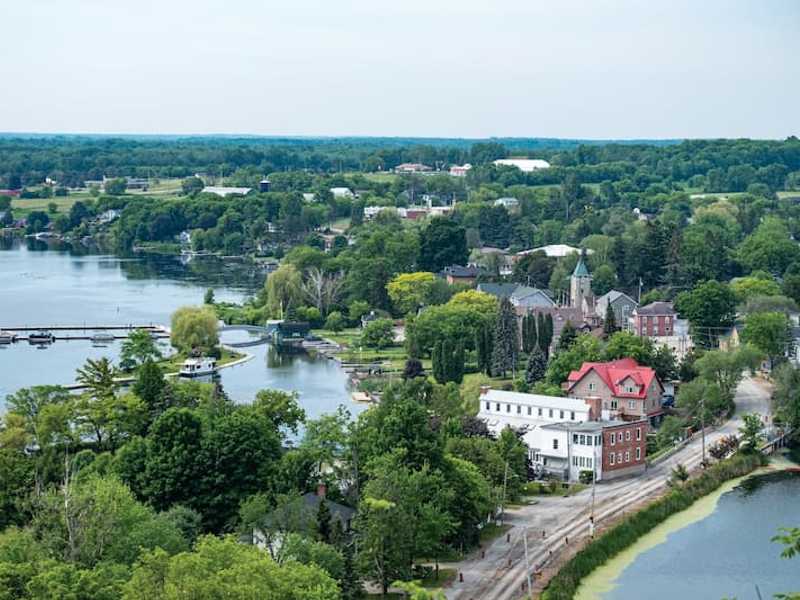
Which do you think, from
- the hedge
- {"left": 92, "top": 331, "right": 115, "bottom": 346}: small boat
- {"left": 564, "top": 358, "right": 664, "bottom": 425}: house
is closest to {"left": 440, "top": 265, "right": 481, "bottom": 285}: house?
{"left": 92, "top": 331, "right": 115, "bottom": 346}: small boat

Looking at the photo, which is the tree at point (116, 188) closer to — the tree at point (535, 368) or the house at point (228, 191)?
the house at point (228, 191)

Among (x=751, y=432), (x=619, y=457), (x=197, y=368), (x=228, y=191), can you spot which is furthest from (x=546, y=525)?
(x=228, y=191)

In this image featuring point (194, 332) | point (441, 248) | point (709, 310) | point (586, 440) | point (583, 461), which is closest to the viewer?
point (586, 440)

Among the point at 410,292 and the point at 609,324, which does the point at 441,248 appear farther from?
the point at 609,324

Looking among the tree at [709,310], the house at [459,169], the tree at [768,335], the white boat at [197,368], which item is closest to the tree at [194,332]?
the white boat at [197,368]

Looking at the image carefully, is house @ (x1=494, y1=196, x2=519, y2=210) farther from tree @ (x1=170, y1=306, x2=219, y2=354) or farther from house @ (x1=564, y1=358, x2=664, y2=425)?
house @ (x1=564, y1=358, x2=664, y2=425)
